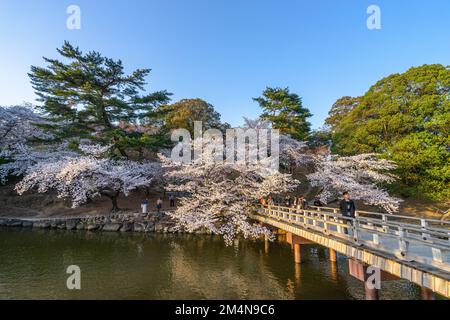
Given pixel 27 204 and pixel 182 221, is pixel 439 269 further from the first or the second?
pixel 27 204

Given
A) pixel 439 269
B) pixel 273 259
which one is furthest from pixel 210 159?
pixel 439 269

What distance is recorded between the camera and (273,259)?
13.8 meters

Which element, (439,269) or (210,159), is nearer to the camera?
(439,269)

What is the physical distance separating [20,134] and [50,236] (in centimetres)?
1665

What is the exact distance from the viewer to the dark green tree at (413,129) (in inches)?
851

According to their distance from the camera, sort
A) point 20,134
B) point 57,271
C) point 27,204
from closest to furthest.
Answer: point 57,271 < point 27,204 < point 20,134

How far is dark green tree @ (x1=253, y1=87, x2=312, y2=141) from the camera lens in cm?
3000

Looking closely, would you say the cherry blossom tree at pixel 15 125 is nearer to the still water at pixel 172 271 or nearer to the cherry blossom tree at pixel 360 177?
the still water at pixel 172 271

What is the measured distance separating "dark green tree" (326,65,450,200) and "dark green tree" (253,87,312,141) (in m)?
4.78

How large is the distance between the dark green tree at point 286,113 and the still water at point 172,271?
16.0 meters

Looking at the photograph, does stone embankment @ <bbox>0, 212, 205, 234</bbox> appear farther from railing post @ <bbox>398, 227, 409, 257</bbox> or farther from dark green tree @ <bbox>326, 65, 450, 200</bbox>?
dark green tree @ <bbox>326, 65, 450, 200</bbox>

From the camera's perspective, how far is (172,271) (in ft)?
38.1

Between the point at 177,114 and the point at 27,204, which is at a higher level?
the point at 177,114
